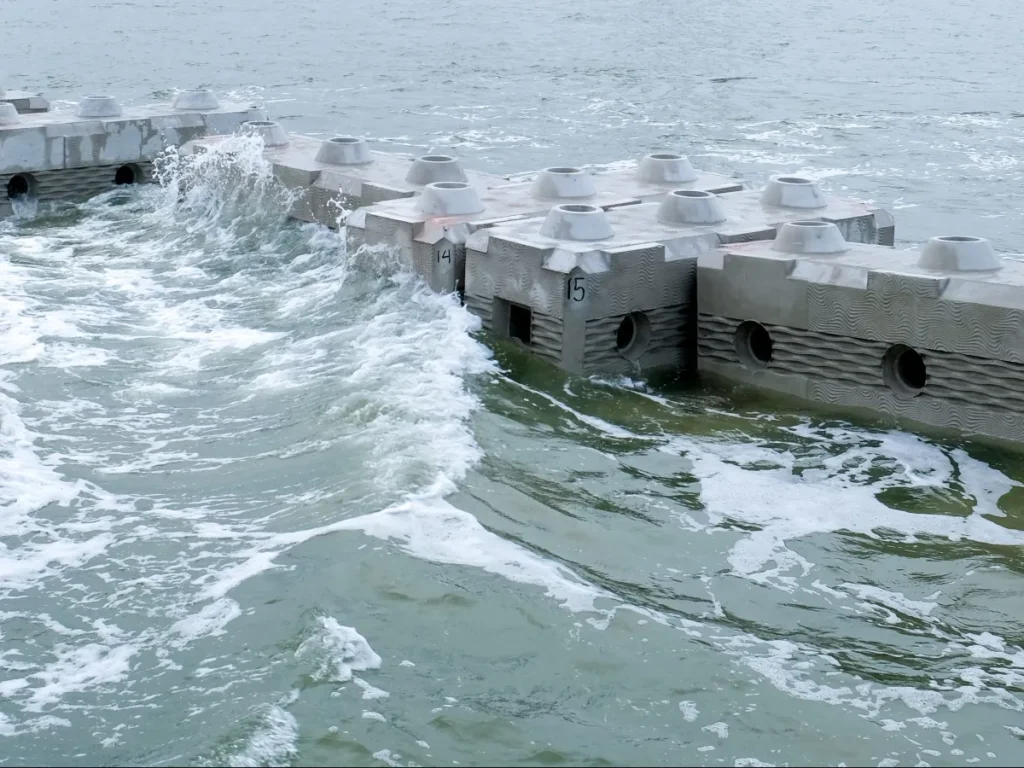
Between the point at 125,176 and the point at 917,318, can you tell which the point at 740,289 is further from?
the point at 125,176

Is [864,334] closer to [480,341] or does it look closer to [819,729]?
[480,341]

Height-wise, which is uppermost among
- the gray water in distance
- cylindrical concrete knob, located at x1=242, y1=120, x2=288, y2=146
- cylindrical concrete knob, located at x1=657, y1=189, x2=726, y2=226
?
cylindrical concrete knob, located at x1=242, y1=120, x2=288, y2=146

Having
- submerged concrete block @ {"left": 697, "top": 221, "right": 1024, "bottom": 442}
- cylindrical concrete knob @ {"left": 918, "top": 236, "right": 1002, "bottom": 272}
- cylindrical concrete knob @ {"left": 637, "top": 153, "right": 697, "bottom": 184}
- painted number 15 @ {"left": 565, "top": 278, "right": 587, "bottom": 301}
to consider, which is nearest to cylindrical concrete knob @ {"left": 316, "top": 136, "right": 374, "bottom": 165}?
cylindrical concrete knob @ {"left": 637, "top": 153, "right": 697, "bottom": 184}

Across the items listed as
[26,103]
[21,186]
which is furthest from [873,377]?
[26,103]

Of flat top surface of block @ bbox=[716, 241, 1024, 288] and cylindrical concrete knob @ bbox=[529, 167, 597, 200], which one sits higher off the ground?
cylindrical concrete knob @ bbox=[529, 167, 597, 200]

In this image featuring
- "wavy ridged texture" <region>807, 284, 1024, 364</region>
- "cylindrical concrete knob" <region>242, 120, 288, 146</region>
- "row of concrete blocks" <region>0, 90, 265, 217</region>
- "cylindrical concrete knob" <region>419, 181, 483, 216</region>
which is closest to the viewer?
"wavy ridged texture" <region>807, 284, 1024, 364</region>

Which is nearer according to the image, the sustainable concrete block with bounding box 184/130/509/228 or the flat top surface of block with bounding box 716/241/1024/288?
the flat top surface of block with bounding box 716/241/1024/288

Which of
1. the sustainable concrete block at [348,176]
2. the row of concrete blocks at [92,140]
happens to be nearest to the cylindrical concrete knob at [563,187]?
the sustainable concrete block at [348,176]

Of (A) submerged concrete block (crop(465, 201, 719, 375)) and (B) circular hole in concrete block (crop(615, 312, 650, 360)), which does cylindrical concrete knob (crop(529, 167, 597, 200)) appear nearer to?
(A) submerged concrete block (crop(465, 201, 719, 375))
